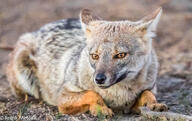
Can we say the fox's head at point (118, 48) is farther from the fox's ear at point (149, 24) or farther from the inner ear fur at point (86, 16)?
the inner ear fur at point (86, 16)

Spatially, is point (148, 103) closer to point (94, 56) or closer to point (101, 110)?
point (101, 110)

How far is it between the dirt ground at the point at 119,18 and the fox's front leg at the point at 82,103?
153 mm

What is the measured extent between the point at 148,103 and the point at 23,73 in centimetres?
318

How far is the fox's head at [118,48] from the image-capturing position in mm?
6367

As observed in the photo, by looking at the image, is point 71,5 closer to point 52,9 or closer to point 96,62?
point 52,9

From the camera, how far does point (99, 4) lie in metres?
16.0

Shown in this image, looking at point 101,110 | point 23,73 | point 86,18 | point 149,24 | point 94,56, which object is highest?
point 86,18

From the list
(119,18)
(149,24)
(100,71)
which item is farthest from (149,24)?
(119,18)

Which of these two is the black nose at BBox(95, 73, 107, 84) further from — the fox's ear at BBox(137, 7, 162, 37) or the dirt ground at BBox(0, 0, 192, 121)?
the fox's ear at BBox(137, 7, 162, 37)

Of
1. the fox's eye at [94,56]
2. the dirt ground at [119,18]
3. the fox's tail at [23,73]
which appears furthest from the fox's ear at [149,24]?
the fox's tail at [23,73]

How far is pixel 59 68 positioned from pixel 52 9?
764 centimetres

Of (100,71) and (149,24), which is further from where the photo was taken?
(149,24)

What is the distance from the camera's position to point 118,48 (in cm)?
655

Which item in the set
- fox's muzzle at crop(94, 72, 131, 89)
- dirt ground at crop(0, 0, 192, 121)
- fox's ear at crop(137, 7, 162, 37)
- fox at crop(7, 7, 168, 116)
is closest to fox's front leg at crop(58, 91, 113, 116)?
fox at crop(7, 7, 168, 116)
